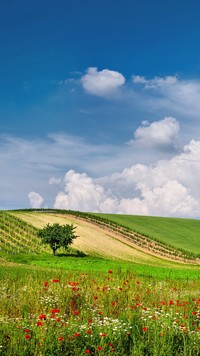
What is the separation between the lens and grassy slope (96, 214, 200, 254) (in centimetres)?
9019

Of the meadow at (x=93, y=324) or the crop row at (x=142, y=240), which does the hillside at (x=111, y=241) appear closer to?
the crop row at (x=142, y=240)

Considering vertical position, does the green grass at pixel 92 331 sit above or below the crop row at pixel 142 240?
below

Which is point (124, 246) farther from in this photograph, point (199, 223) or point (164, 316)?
point (164, 316)

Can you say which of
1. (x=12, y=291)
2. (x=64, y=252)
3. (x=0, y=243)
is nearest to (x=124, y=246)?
(x=64, y=252)

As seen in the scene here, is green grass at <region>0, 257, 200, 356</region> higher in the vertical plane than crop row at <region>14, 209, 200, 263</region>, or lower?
lower

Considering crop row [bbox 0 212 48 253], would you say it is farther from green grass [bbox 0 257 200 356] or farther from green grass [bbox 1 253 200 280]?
green grass [bbox 0 257 200 356]

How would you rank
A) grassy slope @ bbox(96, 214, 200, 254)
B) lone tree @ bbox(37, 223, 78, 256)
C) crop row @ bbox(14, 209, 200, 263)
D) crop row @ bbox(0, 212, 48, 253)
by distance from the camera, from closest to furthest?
lone tree @ bbox(37, 223, 78, 256) < crop row @ bbox(0, 212, 48, 253) < crop row @ bbox(14, 209, 200, 263) < grassy slope @ bbox(96, 214, 200, 254)

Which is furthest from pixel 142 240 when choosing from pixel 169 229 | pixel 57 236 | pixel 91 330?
pixel 91 330

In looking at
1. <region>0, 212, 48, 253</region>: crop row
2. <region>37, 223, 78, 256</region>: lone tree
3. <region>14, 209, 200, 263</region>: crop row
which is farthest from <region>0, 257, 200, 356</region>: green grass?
<region>14, 209, 200, 263</region>: crop row

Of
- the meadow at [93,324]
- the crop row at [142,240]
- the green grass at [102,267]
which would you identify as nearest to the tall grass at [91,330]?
the meadow at [93,324]

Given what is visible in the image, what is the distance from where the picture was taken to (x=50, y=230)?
209 ft

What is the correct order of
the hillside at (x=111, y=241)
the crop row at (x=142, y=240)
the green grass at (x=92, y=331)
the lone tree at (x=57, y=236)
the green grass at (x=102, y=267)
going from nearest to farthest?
the green grass at (x=92, y=331) → the green grass at (x=102, y=267) → the lone tree at (x=57, y=236) → the hillside at (x=111, y=241) → the crop row at (x=142, y=240)

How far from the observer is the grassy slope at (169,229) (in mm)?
90188

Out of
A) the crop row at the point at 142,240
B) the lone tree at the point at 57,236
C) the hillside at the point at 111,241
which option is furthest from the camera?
the crop row at the point at 142,240
